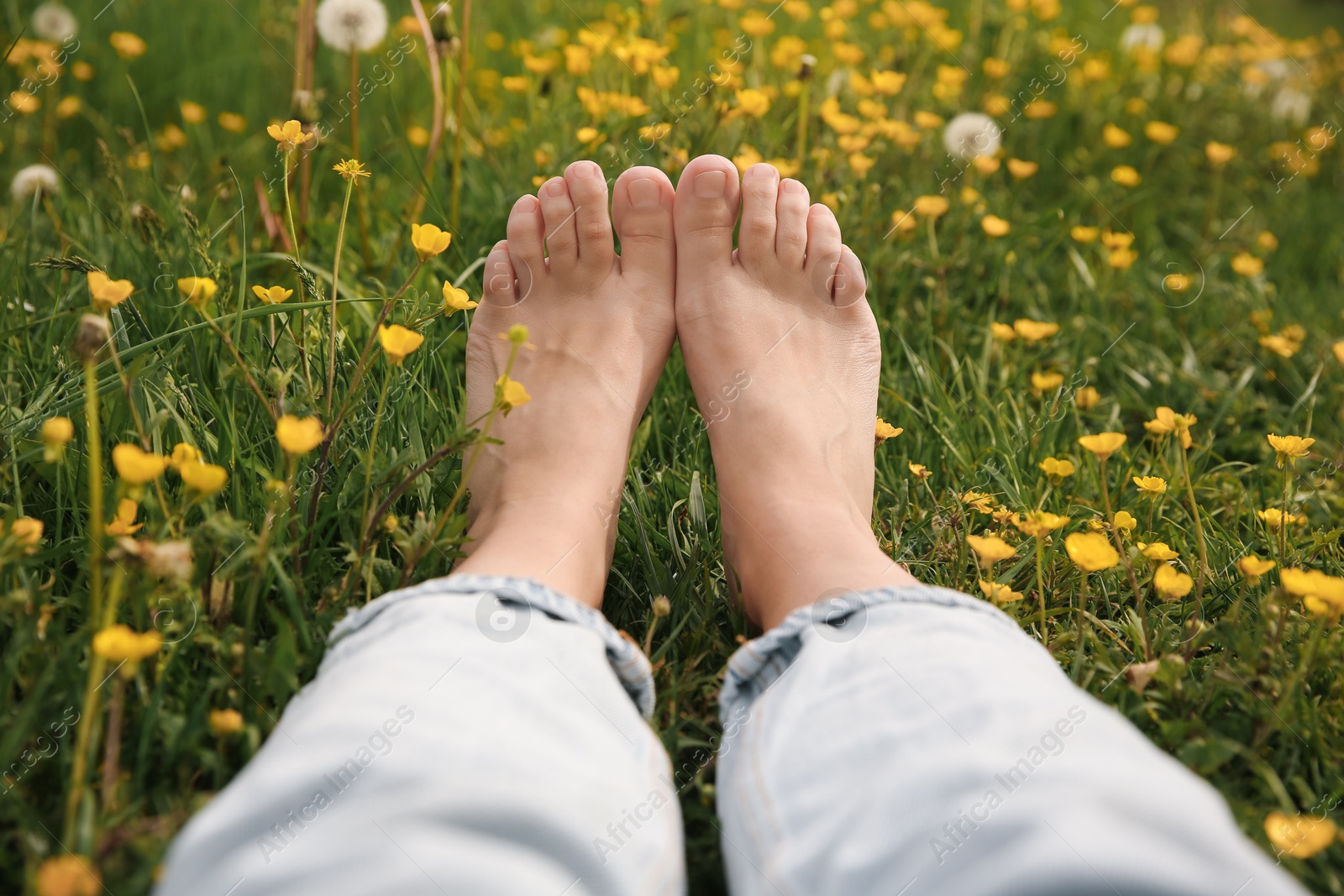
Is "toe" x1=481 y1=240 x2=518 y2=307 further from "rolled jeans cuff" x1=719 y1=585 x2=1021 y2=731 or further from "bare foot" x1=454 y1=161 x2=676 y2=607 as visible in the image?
"rolled jeans cuff" x1=719 y1=585 x2=1021 y2=731

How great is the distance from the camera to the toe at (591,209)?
1.40 meters

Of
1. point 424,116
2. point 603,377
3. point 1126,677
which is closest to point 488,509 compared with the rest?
point 603,377

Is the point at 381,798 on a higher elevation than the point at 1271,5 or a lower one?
higher

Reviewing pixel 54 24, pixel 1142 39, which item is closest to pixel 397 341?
pixel 54 24

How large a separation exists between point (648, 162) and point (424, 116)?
75 cm

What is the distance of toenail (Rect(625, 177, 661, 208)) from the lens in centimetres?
140

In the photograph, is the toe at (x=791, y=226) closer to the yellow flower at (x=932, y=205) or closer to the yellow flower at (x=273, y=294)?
the yellow flower at (x=932, y=205)

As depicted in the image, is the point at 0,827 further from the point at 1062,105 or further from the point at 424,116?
the point at 1062,105

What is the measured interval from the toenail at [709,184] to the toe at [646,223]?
4 centimetres

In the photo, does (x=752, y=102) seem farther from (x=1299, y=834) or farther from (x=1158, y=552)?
(x=1299, y=834)

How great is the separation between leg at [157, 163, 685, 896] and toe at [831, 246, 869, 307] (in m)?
0.56

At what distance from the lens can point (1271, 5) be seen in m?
6.39

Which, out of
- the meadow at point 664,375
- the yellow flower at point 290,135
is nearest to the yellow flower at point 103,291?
the meadow at point 664,375

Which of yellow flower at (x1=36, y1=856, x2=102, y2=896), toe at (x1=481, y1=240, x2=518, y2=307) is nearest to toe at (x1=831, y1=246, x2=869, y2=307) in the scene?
toe at (x1=481, y1=240, x2=518, y2=307)
